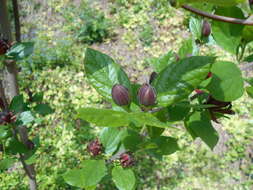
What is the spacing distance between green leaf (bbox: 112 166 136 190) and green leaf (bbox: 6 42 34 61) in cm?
46

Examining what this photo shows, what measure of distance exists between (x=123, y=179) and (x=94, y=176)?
0.07m

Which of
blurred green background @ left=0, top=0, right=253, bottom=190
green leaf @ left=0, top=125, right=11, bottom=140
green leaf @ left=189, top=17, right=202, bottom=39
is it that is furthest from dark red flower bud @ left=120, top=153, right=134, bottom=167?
blurred green background @ left=0, top=0, right=253, bottom=190

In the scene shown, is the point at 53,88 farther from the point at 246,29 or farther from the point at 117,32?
the point at 246,29

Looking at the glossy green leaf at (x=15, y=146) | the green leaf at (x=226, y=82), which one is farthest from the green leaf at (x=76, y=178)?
the glossy green leaf at (x=15, y=146)

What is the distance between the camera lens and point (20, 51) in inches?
35.6

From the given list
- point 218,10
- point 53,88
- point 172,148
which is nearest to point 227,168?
point 53,88

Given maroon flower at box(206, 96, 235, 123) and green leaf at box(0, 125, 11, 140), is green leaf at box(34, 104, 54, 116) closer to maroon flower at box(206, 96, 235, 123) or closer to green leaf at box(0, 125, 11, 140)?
green leaf at box(0, 125, 11, 140)

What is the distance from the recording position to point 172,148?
0.66m

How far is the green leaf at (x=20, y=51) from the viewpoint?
900 mm

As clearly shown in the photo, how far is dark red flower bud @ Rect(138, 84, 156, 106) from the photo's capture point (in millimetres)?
473

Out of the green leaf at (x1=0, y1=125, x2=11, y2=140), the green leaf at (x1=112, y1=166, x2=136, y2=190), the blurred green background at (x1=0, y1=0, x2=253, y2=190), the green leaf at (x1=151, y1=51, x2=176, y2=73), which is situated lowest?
the blurred green background at (x1=0, y1=0, x2=253, y2=190)

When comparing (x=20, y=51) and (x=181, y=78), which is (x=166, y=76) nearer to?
(x=181, y=78)

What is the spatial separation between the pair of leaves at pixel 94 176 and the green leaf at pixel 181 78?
251 millimetres

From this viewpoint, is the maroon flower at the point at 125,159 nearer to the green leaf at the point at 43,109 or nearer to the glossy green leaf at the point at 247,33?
the glossy green leaf at the point at 247,33
